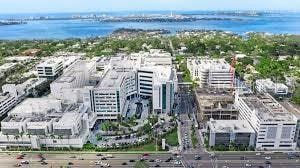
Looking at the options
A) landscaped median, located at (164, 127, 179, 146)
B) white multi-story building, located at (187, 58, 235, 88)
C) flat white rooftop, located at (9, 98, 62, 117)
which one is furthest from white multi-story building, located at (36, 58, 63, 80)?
landscaped median, located at (164, 127, 179, 146)

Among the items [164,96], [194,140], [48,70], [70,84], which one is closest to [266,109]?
[194,140]

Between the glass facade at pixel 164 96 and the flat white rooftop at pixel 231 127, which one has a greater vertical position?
the glass facade at pixel 164 96

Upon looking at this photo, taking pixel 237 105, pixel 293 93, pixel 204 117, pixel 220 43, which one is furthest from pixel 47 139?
pixel 220 43

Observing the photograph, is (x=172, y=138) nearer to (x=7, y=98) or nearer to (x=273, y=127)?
(x=273, y=127)

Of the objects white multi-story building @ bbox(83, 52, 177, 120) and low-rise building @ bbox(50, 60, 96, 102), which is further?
low-rise building @ bbox(50, 60, 96, 102)

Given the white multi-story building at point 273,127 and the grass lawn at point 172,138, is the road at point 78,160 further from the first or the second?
the white multi-story building at point 273,127

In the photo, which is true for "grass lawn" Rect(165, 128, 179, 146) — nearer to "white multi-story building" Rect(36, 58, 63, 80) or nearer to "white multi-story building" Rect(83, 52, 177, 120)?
"white multi-story building" Rect(83, 52, 177, 120)

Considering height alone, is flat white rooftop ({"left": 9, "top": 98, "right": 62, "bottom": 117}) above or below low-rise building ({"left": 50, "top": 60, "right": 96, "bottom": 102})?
below

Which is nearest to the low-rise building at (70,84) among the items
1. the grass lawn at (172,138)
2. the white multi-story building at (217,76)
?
the grass lawn at (172,138)
